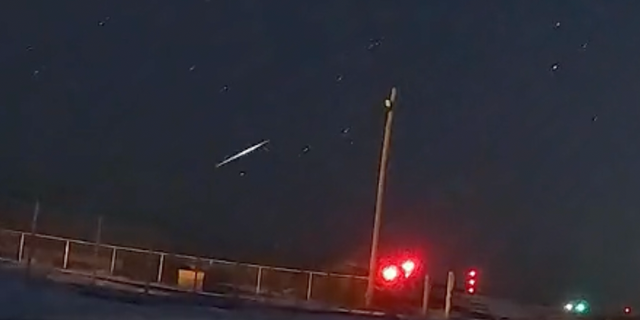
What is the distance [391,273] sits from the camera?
29.6m

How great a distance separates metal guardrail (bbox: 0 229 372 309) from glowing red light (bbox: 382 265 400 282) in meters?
11.7

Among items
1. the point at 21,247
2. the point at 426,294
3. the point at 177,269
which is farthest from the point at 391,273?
the point at 177,269

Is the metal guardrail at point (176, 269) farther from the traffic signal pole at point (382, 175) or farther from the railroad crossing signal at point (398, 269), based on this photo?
the railroad crossing signal at point (398, 269)

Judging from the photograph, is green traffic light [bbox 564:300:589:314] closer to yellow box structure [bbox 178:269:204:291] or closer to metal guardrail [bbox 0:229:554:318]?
metal guardrail [bbox 0:229:554:318]

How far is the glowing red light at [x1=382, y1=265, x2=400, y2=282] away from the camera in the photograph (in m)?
29.5

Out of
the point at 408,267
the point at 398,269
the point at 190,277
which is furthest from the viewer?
the point at 190,277

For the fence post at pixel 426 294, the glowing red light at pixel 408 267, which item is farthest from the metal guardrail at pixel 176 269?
the glowing red light at pixel 408 267

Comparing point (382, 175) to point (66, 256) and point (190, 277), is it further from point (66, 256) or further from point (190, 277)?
point (66, 256)

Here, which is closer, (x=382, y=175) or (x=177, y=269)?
(x=382, y=175)

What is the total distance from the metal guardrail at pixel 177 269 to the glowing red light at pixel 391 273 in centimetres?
1170

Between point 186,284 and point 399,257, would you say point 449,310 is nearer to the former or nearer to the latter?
point 399,257

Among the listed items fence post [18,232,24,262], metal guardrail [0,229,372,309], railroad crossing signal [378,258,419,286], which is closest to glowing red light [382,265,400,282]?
railroad crossing signal [378,258,419,286]

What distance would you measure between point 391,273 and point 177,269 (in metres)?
17.9

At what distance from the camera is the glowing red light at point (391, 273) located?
2953 cm
